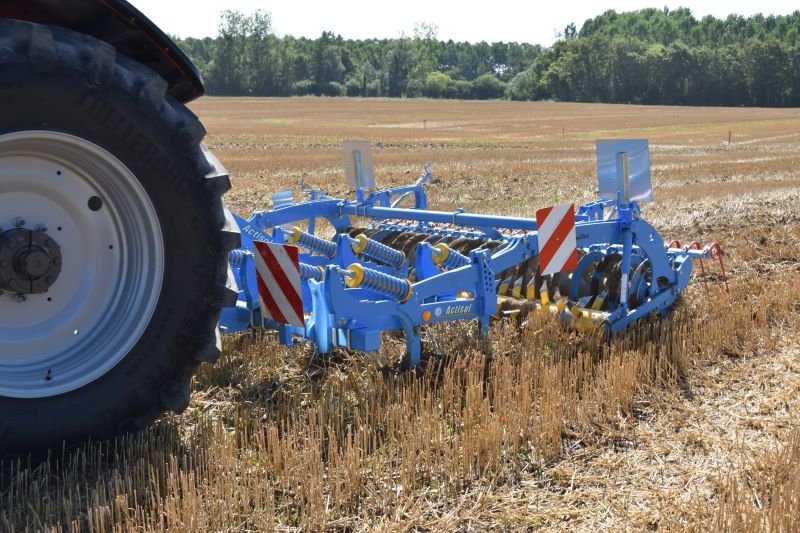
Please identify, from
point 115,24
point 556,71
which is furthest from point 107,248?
point 556,71

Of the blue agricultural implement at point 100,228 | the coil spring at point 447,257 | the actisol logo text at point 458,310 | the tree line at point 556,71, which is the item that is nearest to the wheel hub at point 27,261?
the blue agricultural implement at point 100,228

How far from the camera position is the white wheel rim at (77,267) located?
2734mm

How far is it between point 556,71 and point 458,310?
7742 cm

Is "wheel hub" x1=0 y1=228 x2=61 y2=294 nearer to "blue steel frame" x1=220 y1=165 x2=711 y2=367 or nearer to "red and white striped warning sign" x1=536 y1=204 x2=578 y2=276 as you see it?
"blue steel frame" x1=220 y1=165 x2=711 y2=367

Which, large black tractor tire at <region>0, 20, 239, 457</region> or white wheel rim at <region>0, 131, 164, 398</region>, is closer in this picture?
large black tractor tire at <region>0, 20, 239, 457</region>

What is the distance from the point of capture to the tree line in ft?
229

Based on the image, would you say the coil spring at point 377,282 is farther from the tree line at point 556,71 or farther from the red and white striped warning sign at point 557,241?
the tree line at point 556,71

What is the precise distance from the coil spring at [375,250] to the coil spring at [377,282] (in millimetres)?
720

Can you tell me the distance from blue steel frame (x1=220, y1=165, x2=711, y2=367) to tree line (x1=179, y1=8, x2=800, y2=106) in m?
70.6

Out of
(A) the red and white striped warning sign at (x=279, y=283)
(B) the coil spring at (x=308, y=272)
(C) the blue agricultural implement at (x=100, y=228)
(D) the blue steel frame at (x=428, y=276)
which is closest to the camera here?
(C) the blue agricultural implement at (x=100, y=228)

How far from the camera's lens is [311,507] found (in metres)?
2.72

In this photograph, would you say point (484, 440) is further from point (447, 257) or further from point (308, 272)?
point (447, 257)

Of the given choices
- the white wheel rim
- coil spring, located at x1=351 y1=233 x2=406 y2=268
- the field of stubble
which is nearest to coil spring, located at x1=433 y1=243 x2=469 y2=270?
coil spring, located at x1=351 y1=233 x2=406 y2=268

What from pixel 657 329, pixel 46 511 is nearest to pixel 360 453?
pixel 46 511
